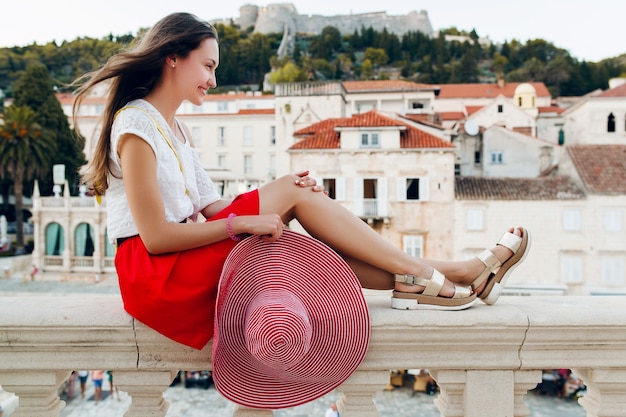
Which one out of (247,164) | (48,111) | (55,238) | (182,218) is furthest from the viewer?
(247,164)

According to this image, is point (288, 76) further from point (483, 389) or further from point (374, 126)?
point (483, 389)

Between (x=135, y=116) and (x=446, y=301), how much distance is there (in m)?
1.60

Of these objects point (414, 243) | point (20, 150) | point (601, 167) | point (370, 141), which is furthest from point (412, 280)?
point (20, 150)

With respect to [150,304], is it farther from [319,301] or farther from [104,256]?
[104,256]

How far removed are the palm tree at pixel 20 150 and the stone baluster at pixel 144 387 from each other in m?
39.5

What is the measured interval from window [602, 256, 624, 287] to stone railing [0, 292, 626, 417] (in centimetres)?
2605

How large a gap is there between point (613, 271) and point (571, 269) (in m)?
1.85

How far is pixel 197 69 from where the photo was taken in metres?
2.63

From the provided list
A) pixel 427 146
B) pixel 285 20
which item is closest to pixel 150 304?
pixel 427 146

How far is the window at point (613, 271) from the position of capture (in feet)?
83.1

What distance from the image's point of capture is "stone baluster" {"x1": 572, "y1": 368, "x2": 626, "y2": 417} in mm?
2361

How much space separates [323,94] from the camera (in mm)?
38812

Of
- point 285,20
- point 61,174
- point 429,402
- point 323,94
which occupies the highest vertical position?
point 285,20

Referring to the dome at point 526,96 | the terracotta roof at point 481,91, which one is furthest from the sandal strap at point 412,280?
the terracotta roof at point 481,91
